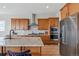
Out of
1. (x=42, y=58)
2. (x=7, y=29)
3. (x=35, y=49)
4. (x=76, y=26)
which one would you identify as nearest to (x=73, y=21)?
(x=76, y=26)

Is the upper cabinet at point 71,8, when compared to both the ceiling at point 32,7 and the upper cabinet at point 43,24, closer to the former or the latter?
the ceiling at point 32,7

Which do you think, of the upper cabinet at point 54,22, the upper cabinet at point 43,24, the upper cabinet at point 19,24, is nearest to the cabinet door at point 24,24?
the upper cabinet at point 19,24

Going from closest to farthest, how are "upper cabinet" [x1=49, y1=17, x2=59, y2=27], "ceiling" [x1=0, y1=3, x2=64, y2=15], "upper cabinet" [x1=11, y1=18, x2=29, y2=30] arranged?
"ceiling" [x1=0, y1=3, x2=64, y2=15], "upper cabinet" [x1=49, y1=17, x2=59, y2=27], "upper cabinet" [x1=11, y1=18, x2=29, y2=30]

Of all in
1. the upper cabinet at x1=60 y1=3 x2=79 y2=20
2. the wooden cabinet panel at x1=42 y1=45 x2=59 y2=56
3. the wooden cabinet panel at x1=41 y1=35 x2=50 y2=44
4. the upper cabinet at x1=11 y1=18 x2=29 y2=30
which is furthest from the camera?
the upper cabinet at x1=11 y1=18 x2=29 y2=30

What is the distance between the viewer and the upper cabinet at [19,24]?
1080 cm

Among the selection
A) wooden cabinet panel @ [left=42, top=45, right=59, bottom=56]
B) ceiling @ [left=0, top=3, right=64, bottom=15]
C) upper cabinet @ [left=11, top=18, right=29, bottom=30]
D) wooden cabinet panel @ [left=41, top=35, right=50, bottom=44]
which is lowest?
wooden cabinet panel @ [left=42, top=45, right=59, bottom=56]

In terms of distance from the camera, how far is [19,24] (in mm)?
10867

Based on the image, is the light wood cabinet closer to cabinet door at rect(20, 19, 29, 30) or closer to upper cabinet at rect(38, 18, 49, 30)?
upper cabinet at rect(38, 18, 49, 30)

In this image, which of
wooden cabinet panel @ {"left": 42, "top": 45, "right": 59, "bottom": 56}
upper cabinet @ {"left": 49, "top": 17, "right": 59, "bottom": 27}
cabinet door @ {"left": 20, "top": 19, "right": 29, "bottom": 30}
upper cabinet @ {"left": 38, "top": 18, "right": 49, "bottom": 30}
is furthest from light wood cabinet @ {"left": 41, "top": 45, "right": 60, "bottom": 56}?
cabinet door @ {"left": 20, "top": 19, "right": 29, "bottom": 30}

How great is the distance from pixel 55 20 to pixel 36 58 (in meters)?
9.58

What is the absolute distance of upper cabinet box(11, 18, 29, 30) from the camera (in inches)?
425

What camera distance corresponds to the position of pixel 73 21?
4.14m

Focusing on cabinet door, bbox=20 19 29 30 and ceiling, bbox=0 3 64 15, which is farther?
cabinet door, bbox=20 19 29 30

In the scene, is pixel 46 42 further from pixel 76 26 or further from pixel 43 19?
pixel 76 26
